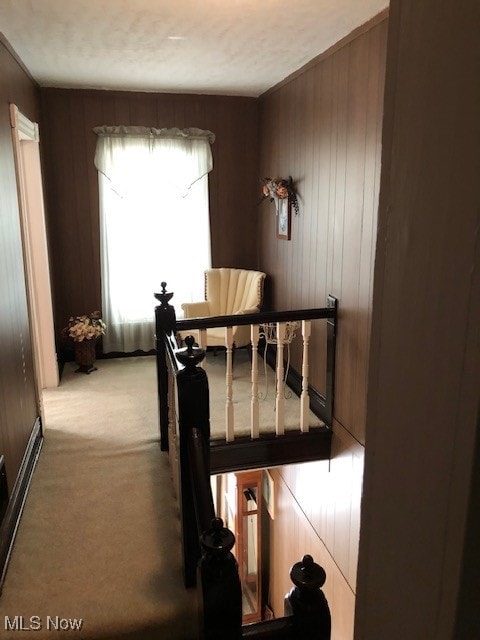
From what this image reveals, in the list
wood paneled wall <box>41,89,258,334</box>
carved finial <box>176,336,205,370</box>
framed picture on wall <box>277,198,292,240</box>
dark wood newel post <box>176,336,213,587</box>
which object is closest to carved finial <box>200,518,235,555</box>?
dark wood newel post <box>176,336,213,587</box>

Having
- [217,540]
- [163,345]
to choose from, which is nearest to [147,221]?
[163,345]

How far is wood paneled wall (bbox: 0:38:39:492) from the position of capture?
2.52m

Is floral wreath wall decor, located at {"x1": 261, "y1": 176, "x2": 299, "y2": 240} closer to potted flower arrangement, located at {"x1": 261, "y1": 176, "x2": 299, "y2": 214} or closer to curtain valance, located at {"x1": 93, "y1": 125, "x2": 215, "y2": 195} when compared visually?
potted flower arrangement, located at {"x1": 261, "y1": 176, "x2": 299, "y2": 214}

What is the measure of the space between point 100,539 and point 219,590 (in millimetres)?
1390

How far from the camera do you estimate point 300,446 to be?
3531 mm

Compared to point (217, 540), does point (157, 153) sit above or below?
above

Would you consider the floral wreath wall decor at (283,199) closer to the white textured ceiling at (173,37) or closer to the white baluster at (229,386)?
the white textured ceiling at (173,37)

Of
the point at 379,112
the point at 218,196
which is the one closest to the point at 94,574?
the point at 379,112

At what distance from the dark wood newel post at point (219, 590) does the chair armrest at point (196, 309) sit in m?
3.46

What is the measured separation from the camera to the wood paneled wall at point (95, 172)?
4.68 meters

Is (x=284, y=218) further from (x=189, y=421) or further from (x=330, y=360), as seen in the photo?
(x=189, y=421)

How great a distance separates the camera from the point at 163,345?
3.14m

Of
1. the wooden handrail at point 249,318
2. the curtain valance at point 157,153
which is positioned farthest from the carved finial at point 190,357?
the curtain valance at point 157,153

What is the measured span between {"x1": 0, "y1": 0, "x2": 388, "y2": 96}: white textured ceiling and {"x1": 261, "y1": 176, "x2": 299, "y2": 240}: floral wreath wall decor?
85 cm
